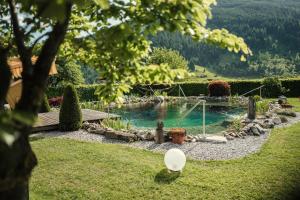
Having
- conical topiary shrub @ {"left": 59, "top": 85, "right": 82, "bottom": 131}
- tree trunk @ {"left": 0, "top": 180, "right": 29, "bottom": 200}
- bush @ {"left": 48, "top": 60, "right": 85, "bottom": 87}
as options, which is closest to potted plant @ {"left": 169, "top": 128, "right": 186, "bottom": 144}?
conical topiary shrub @ {"left": 59, "top": 85, "right": 82, "bottom": 131}

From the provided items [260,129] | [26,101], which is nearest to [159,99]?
[260,129]

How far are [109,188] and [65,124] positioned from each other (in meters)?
8.06

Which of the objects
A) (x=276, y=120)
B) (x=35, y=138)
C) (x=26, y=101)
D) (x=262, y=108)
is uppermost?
(x=26, y=101)

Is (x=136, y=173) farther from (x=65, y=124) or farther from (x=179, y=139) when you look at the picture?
(x=65, y=124)

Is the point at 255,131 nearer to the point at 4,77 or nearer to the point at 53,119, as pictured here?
the point at 53,119

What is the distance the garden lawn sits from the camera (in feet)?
28.9

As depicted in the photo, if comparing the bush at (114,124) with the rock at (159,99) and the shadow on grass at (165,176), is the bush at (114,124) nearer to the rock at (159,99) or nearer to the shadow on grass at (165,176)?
the shadow on grass at (165,176)

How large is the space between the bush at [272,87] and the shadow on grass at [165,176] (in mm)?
24351

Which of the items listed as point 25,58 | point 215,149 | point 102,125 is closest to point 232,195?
point 215,149

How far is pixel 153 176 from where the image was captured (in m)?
9.83

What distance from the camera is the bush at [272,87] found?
32.0m

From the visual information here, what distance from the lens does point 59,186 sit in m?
9.37

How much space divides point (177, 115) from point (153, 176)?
50.5 feet

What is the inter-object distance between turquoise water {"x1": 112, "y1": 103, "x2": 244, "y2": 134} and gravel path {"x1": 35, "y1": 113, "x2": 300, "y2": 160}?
4393 millimetres
